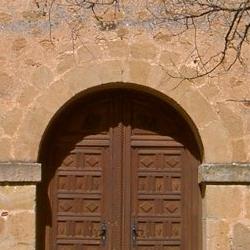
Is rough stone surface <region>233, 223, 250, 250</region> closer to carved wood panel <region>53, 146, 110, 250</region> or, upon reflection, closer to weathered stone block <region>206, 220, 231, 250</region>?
weathered stone block <region>206, 220, 231, 250</region>

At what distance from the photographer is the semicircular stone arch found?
769cm

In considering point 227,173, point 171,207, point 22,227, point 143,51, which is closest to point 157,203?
point 171,207

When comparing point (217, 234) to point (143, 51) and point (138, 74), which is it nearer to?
point (138, 74)

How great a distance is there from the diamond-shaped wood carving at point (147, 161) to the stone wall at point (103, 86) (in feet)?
1.98

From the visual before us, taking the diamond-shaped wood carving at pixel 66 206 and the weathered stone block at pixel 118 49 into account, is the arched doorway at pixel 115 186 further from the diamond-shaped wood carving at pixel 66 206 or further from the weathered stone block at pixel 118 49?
the weathered stone block at pixel 118 49

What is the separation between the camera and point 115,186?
8.05 m

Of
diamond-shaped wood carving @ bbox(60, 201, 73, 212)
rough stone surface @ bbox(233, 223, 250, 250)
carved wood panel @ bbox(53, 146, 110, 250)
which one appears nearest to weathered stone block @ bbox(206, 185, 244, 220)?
rough stone surface @ bbox(233, 223, 250, 250)

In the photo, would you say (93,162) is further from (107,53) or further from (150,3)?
(150,3)

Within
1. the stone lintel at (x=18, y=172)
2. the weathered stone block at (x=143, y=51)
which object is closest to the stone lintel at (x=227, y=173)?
the weathered stone block at (x=143, y=51)

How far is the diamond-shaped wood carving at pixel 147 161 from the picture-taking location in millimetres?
8079

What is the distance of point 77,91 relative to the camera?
775 cm

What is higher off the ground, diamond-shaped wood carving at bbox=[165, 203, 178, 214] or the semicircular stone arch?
the semicircular stone arch

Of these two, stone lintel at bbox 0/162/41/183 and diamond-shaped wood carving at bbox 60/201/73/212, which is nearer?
stone lintel at bbox 0/162/41/183

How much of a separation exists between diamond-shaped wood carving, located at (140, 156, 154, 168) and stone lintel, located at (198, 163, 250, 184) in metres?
0.65
